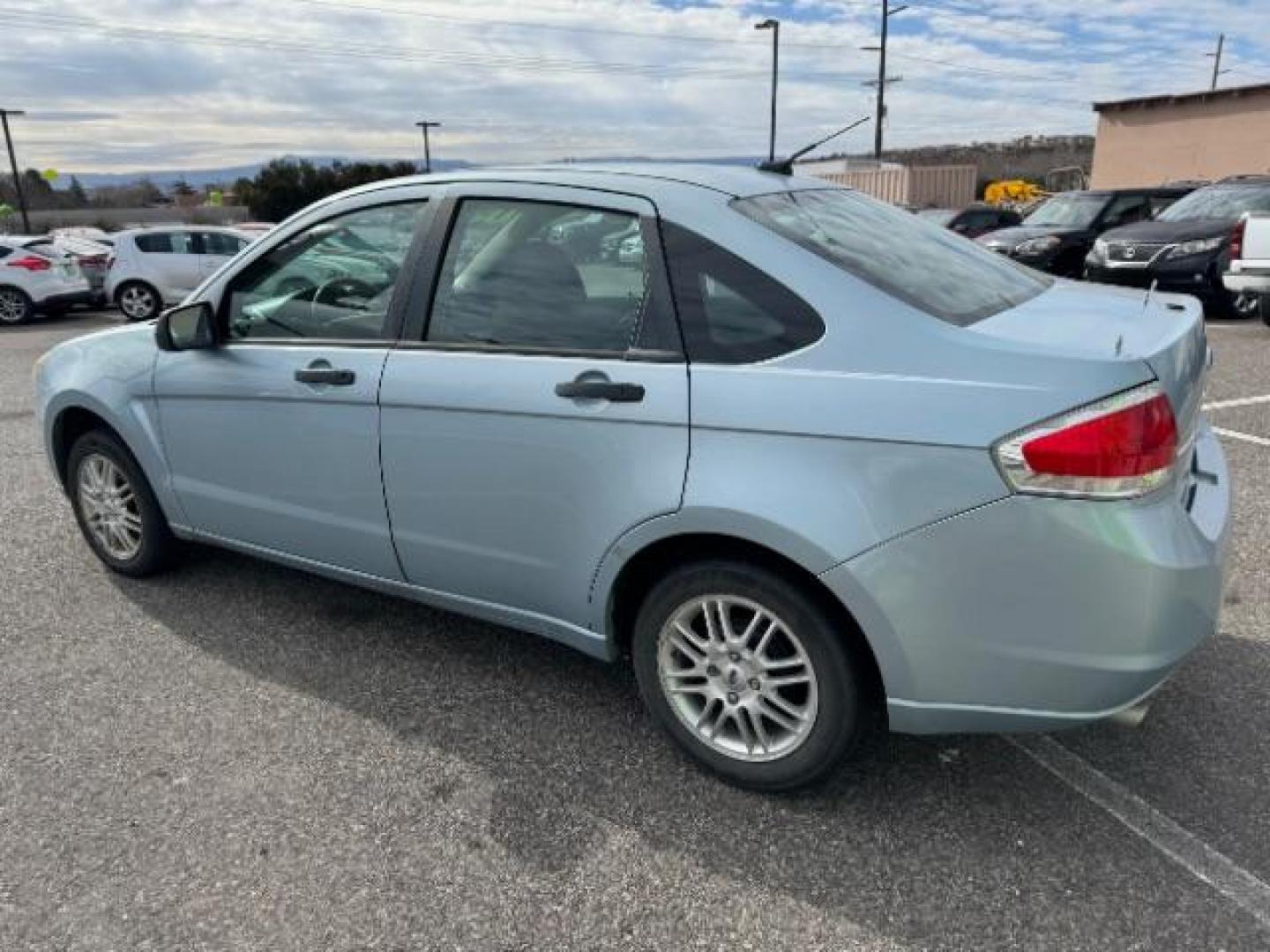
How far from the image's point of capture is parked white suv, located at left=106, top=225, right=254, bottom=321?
605 inches

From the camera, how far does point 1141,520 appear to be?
2156 mm

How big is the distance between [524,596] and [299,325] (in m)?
1.26

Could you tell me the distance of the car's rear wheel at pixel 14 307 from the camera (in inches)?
609

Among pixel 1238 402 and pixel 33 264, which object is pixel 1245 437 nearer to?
pixel 1238 402

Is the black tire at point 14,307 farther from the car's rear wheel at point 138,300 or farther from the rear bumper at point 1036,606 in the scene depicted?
the rear bumper at point 1036,606

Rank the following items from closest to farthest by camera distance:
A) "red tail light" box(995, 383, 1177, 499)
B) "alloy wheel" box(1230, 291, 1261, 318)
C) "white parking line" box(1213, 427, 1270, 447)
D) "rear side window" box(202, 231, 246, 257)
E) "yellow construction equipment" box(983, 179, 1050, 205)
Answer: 1. "red tail light" box(995, 383, 1177, 499)
2. "white parking line" box(1213, 427, 1270, 447)
3. "alloy wheel" box(1230, 291, 1261, 318)
4. "rear side window" box(202, 231, 246, 257)
5. "yellow construction equipment" box(983, 179, 1050, 205)

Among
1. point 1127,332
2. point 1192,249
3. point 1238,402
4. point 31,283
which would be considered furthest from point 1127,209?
point 31,283

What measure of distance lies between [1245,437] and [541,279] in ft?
17.2

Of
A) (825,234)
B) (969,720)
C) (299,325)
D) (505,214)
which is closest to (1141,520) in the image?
(969,720)

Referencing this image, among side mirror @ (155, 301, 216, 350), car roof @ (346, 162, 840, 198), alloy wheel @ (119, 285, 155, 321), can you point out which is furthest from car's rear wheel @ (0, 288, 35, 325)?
car roof @ (346, 162, 840, 198)

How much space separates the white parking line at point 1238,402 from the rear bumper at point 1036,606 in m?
5.42

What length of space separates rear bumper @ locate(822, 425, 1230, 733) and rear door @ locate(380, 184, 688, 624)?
0.63m

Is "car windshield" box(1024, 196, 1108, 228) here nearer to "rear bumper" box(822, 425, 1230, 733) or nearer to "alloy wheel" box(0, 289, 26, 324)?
"rear bumper" box(822, 425, 1230, 733)

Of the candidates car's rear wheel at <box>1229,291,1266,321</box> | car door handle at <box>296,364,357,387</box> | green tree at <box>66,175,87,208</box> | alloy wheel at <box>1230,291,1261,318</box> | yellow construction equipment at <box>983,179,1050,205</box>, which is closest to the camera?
car door handle at <box>296,364,357,387</box>
